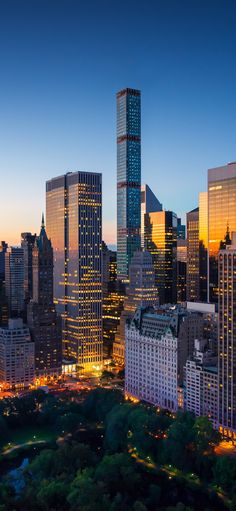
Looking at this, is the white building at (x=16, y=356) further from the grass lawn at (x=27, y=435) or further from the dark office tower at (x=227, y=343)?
the dark office tower at (x=227, y=343)

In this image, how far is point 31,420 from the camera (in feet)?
485

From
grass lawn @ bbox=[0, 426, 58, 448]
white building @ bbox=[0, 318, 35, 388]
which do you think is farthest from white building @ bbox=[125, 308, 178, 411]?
grass lawn @ bbox=[0, 426, 58, 448]

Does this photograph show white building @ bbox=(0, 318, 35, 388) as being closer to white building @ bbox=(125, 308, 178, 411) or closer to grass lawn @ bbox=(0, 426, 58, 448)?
white building @ bbox=(125, 308, 178, 411)

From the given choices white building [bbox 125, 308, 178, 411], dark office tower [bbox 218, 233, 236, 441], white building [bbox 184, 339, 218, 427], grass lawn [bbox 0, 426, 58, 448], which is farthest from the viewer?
white building [bbox 125, 308, 178, 411]

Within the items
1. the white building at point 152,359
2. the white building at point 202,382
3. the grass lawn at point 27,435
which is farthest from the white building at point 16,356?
the white building at point 202,382

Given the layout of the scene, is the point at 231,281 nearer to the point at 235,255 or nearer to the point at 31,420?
the point at 235,255

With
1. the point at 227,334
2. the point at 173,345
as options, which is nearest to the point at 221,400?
the point at 227,334

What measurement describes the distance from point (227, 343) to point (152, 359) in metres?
34.9

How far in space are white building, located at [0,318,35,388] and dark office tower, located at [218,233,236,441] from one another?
2957 inches

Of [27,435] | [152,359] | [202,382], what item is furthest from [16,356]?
[202,382]

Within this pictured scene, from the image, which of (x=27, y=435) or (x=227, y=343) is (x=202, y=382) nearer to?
(x=227, y=343)

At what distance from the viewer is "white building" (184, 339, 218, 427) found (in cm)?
13888

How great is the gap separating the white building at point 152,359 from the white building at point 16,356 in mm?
34304

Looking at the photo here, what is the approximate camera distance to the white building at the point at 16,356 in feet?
604
